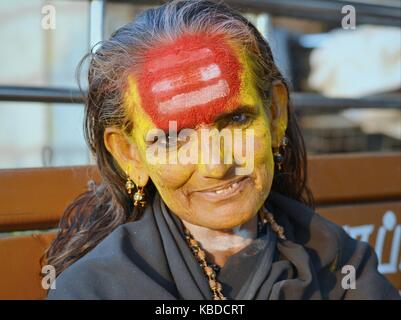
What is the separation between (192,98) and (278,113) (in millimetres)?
362

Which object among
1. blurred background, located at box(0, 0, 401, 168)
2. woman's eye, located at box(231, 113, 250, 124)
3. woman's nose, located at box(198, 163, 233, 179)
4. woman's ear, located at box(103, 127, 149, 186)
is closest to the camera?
woman's nose, located at box(198, 163, 233, 179)

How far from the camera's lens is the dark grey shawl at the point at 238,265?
1.86 m

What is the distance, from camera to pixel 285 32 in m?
6.70

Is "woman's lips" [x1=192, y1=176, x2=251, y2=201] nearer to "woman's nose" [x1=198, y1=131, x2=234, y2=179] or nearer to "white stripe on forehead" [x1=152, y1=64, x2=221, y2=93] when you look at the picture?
"woman's nose" [x1=198, y1=131, x2=234, y2=179]

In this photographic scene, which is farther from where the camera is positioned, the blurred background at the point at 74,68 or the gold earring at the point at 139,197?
the blurred background at the point at 74,68

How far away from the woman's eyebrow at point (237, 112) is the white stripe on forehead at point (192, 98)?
5cm

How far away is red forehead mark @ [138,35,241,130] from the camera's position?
6.21 feet

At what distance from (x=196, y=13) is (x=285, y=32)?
4.85 meters

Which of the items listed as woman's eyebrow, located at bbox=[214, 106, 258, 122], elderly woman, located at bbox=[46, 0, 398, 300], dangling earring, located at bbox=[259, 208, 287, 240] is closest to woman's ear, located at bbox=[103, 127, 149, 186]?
elderly woman, located at bbox=[46, 0, 398, 300]

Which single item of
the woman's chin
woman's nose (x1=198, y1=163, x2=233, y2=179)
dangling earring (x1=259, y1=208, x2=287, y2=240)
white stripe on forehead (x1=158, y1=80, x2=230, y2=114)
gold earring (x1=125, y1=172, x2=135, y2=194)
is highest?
white stripe on forehead (x1=158, y1=80, x2=230, y2=114)

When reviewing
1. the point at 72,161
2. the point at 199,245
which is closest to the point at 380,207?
the point at 199,245

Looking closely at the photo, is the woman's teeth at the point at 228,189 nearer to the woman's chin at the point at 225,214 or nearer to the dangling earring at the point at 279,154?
the woman's chin at the point at 225,214

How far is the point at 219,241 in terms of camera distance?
208 cm

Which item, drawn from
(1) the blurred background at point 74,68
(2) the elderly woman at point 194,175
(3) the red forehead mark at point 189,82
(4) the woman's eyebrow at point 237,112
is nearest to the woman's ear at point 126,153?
(2) the elderly woman at point 194,175
